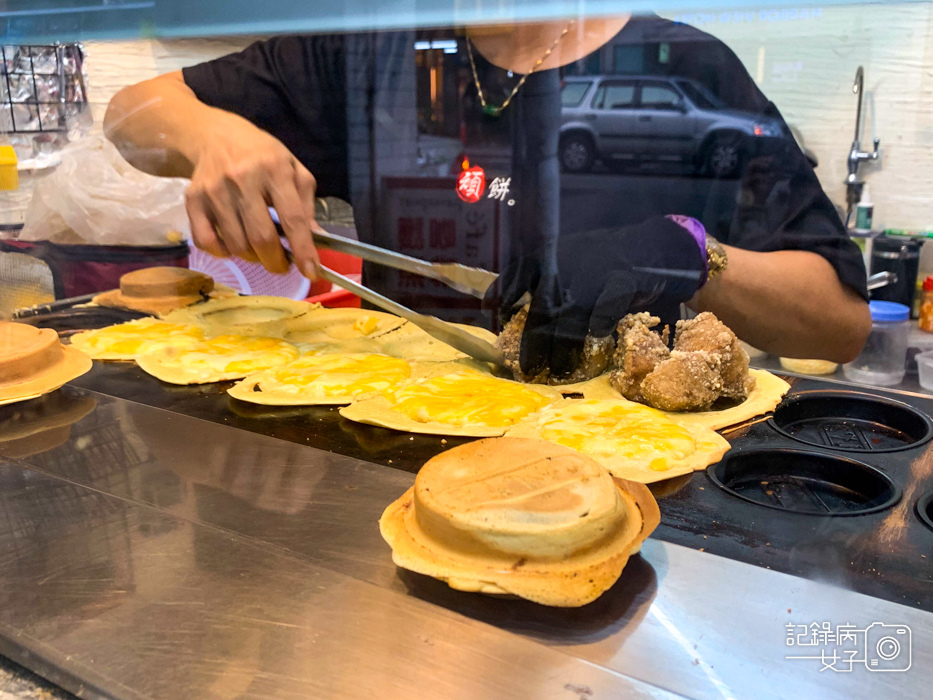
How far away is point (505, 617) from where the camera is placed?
0.91 metres

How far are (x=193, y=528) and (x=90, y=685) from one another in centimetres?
33

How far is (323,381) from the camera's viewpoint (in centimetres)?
182

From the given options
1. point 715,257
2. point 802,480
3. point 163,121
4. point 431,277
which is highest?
point 163,121

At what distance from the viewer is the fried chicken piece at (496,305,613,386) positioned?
1.76 meters

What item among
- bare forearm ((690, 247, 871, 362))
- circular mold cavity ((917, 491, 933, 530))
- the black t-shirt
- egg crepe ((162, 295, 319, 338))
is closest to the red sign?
the black t-shirt

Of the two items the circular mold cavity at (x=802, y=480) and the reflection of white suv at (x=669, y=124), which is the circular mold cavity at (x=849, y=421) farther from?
the reflection of white suv at (x=669, y=124)

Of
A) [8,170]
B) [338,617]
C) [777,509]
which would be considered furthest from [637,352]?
[8,170]

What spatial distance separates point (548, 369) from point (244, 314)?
130 centimetres

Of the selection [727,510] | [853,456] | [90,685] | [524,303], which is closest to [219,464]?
[90,685]

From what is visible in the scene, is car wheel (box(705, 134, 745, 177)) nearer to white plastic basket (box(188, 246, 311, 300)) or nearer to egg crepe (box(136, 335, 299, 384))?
egg crepe (box(136, 335, 299, 384))

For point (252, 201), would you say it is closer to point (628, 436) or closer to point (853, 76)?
point (628, 436)

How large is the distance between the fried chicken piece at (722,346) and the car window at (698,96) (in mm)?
470

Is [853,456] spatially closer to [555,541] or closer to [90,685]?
[555,541]

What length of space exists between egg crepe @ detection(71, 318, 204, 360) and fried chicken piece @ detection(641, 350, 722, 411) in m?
1.44
